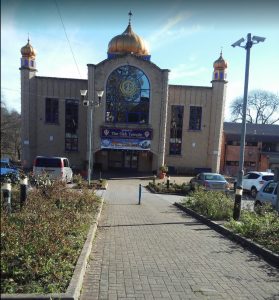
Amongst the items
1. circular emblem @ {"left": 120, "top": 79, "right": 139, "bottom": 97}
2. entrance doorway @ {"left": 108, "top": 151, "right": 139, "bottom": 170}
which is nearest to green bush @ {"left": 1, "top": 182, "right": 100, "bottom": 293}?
circular emblem @ {"left": 120, "top": 79, "right": 139, "bottom": 97}

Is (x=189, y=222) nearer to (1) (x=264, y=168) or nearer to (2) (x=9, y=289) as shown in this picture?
(2) (x=9, y=289)

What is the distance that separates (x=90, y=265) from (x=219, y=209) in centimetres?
628

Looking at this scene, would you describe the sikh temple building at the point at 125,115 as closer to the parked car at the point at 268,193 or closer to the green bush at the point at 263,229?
the parked car at the point at 268,193

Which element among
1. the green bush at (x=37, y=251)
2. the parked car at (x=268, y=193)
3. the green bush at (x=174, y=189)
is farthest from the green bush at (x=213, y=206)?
the green bush at (x=174, y=189)

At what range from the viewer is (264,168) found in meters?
47.2

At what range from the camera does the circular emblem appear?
1367 inches

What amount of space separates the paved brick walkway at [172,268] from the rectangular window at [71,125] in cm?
2951

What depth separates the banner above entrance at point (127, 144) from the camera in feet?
114

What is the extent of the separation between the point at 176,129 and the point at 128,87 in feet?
25.7

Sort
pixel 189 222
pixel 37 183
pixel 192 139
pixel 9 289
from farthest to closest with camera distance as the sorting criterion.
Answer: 1. pixel 192 139
2. pixel 189 222
3. pixel 37 183
4. pixel 9 289

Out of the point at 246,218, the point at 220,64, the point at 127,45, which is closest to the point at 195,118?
the point at 220,64

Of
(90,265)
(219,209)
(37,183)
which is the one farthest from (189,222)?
(90,265)

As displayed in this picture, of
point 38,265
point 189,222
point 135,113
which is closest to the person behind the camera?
point 38,265

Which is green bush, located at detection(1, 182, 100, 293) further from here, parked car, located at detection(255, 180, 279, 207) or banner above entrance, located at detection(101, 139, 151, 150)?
banner above entrance, located at detection(101, 139, 151, 150)
